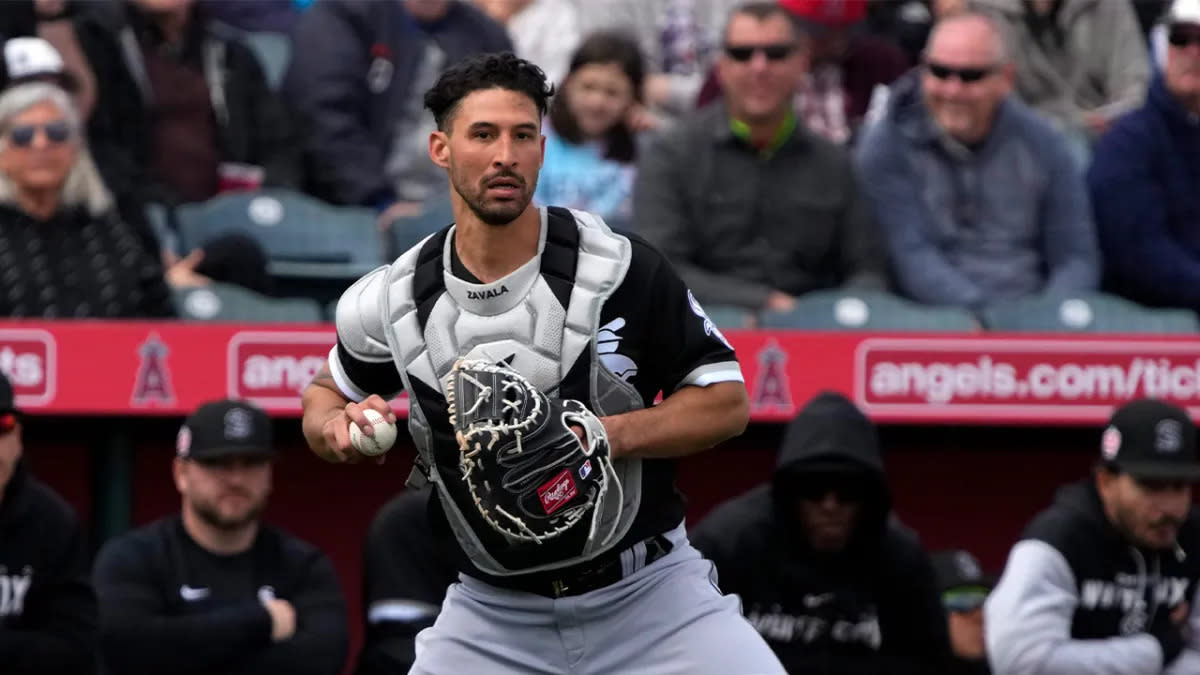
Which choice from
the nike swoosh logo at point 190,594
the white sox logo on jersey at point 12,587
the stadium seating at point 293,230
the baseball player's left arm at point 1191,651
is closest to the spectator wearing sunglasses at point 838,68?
the stadium seating at point 293,230

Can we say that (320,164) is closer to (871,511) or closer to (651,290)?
(871,511)

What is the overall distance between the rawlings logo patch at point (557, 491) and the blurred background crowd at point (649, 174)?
8.80ft

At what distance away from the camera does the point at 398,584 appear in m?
6.20

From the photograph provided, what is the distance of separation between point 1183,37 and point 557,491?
15.3 feet

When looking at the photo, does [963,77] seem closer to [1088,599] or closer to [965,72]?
[965,72]

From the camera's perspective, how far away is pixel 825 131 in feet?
26.9

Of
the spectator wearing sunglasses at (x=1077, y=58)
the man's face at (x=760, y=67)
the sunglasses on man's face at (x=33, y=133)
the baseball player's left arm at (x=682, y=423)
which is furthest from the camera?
the spectator wearing sunglasses at (x=1077, y=58)

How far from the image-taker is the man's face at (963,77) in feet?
24.3

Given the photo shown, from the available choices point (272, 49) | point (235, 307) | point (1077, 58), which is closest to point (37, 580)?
point (235, 307)

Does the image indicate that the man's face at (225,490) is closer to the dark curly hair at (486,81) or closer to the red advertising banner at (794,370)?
the red advertising banner at (794,370)

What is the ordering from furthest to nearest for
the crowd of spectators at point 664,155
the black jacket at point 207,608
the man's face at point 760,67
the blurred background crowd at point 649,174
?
the man's face at point 760,67, the crowd of spectators at point 664,155, the blurred background crowd at point 649,174, the black jacket at point 207,608

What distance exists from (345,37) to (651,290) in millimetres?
4115

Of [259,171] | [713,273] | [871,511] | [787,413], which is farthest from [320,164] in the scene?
[871,511]

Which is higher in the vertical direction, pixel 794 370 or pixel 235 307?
pixel 235 307
